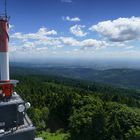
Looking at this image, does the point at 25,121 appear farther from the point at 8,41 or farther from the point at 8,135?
the point at 8,41

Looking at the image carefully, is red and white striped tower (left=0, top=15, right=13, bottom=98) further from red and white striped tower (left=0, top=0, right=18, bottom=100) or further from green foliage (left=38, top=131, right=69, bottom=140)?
green foliage (left=38, top=131, right=69, bottom=140)

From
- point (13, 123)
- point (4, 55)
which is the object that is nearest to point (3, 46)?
Result: point (4, 55)

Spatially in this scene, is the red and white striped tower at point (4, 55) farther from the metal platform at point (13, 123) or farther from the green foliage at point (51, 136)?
the green foliage at point (51, 136)

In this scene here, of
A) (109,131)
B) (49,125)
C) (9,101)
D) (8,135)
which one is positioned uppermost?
(9,101)

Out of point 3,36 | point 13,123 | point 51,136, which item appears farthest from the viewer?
point 51,136

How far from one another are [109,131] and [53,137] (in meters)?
18.9

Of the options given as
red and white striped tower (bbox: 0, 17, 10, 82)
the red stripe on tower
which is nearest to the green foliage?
red and white striped tower (bbox: 0, 17, 10, 82)

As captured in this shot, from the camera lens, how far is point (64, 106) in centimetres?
8319

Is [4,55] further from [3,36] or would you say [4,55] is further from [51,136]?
[51,136]

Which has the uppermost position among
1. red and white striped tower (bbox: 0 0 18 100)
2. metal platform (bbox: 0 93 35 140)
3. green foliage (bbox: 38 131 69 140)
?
red and white striped tower (bbox: 0 0 18 100)

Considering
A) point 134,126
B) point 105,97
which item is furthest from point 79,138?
point 105,97

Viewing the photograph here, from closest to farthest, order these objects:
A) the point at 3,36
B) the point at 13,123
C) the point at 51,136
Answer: the point at 3,36 → the point at 13,123 → the point at 51,136

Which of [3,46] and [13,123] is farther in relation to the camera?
[13,123]

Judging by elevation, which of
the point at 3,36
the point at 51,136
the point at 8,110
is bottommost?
the point at 51,136
